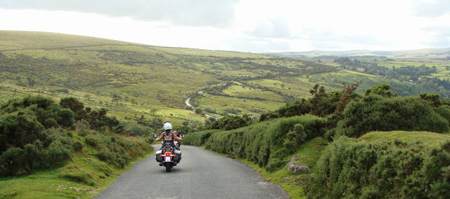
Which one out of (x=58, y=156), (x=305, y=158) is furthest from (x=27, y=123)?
(x=305, y=158)

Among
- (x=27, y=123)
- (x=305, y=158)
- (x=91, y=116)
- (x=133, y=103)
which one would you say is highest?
(x=27, y=123)

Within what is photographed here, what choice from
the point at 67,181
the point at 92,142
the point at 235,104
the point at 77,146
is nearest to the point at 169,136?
the point at 77,146

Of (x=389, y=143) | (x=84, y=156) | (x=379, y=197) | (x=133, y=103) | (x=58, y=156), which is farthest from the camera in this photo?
(x=133, y=103)

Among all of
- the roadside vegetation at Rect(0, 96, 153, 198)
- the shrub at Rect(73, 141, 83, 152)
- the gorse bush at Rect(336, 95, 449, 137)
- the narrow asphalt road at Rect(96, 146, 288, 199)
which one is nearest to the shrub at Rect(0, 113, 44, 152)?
the roadside vegetation at Rect(0, 96, 153, 198)

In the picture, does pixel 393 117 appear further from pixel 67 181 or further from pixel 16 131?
pixel 16 131

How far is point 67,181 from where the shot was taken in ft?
48.2

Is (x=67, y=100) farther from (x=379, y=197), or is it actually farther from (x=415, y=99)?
(x=379, y=197)

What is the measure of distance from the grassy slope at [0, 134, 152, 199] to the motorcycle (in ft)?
7.34

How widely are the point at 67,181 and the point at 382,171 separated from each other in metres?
11.1

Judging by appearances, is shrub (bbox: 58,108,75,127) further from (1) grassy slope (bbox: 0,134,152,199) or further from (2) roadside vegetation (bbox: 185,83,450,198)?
(2) roadside vegetation (bbox: 185,83,450,198)

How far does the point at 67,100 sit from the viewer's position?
3241cm

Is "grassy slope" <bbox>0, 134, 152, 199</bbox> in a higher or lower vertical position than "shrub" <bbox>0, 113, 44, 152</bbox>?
lower

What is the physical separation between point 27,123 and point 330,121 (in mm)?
13675

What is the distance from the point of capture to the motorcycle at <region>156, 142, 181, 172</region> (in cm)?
1894
